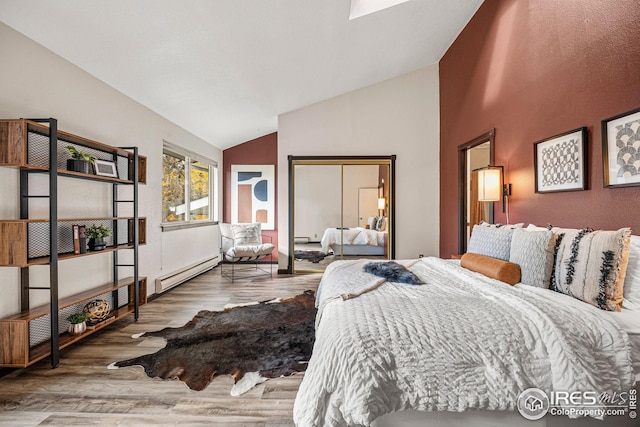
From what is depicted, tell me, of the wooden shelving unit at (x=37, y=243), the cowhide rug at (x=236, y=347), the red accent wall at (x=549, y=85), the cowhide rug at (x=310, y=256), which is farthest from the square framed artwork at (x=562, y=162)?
the wooden shelving unit at (x=37, y=243)

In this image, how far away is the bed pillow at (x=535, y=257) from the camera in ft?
6.57

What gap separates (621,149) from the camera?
1.99 meters

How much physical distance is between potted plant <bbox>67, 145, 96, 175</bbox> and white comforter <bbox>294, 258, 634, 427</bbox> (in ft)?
8.10

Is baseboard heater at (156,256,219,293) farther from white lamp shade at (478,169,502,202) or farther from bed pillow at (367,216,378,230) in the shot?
white lamp shade at (478,169,502,202)

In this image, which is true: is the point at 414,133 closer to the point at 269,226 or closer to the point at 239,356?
the point at 269,226

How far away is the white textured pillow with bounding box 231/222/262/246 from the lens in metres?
5.70

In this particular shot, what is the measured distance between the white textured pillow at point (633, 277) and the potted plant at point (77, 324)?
12.5 ft

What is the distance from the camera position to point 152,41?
2.77m

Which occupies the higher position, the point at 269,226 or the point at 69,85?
the point at 69,85

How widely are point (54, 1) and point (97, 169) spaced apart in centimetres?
127

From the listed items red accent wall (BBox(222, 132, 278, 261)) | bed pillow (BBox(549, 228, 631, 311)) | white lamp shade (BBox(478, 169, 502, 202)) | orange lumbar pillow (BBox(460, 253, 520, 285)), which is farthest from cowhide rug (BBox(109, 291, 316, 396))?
red accent wall (BBox(222, 132, 278, 261))

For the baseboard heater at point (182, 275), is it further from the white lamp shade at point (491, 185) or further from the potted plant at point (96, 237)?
the white lamp shade at point (491, 185)

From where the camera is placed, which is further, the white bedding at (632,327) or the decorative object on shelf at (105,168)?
the decorative object on shelf at (105,168)

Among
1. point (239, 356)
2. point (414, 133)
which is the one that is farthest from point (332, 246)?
point (239, 356)
